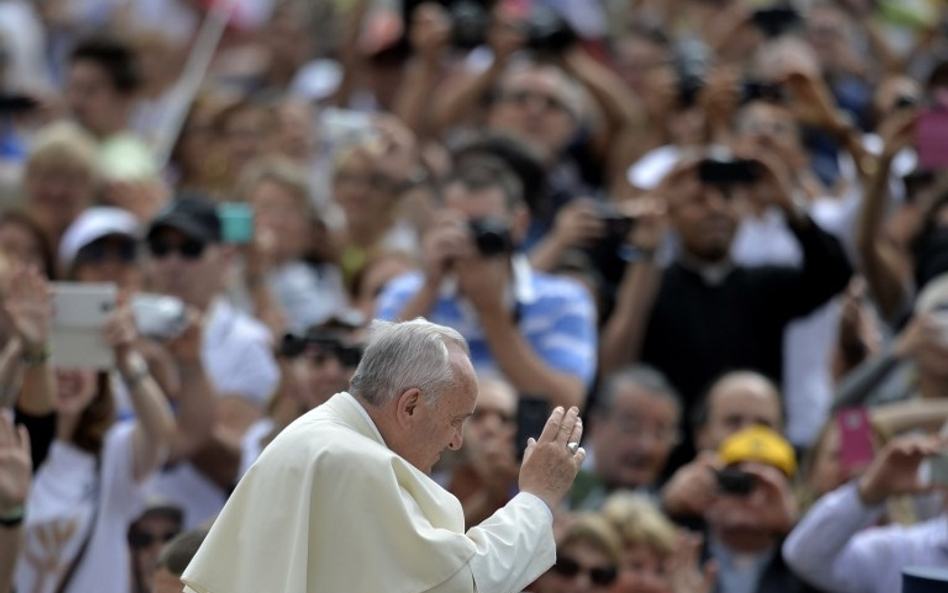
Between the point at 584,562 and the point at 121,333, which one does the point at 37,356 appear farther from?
the point at 584,562

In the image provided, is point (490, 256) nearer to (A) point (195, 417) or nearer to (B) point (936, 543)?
(A) point (195, 417)

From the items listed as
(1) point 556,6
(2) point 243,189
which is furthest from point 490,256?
(1) point 556,6

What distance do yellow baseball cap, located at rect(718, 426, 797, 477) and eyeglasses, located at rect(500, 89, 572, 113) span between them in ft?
10.5

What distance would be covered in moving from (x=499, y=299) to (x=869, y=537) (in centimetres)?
158

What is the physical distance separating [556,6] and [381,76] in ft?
7.12

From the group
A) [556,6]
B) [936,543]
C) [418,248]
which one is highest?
[936,543]

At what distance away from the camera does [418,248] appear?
1014 cm

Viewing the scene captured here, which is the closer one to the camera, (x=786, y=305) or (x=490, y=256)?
(x=490, y=256)

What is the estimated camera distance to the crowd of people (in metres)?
7.26

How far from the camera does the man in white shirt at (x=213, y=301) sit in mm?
8266

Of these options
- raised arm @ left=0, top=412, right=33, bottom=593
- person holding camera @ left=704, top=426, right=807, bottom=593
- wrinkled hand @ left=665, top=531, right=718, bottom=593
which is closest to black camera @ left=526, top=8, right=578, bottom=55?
person holding camera @ left=704, top=426, right=807, bottom=593

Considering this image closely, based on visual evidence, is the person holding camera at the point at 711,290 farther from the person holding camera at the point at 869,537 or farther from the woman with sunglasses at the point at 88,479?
the woman with sunglasses at the point at 88,479

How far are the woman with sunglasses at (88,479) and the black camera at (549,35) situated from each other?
4.30 metres

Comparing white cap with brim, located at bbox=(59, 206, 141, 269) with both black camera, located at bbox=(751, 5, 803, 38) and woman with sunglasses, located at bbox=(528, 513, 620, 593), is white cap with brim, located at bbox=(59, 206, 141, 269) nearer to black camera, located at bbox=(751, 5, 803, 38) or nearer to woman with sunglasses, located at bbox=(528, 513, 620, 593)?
woman with sunglasses, located at bbox=(528, 513, 620, 593)
